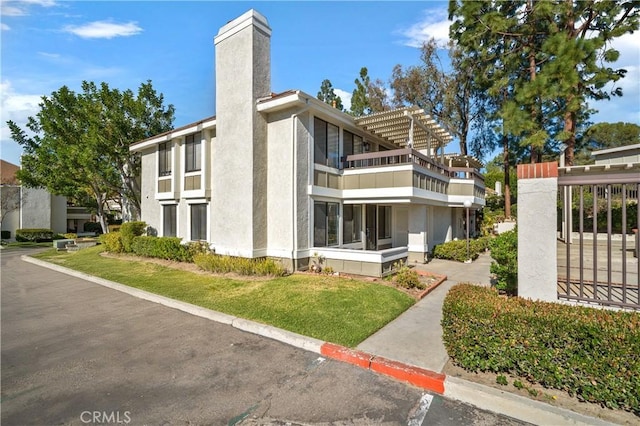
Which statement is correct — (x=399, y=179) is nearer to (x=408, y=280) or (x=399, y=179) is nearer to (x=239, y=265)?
(x=408, y=280)

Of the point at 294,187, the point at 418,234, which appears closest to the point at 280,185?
the point at 294,187

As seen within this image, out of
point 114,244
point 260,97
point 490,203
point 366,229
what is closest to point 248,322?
point 260,97

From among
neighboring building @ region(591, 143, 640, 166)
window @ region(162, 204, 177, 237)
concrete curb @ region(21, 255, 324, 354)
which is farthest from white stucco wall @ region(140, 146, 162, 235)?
neighboring building @ region(591, 143, 640, 166)

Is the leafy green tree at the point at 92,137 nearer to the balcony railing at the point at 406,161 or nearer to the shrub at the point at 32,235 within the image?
the shrub at the point at 32,235

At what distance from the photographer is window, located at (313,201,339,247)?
39.0 ft

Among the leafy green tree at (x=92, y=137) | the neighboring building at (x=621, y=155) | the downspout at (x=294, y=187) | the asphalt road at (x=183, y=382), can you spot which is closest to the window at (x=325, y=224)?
the downspout at (x=294, y=187)

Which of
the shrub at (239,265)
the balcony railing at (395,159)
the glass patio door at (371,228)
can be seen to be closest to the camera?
the shrub at (239,265)

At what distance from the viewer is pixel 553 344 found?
3.92m

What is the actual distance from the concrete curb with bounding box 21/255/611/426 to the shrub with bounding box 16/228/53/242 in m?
32.2

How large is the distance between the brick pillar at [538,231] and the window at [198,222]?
1212 centimetres

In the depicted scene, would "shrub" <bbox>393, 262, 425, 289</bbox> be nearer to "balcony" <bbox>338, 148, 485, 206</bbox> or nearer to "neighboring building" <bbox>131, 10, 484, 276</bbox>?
"neighboring building" <bbox>131, 10, 484, 276</bbox>

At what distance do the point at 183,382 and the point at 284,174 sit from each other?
25.5ft

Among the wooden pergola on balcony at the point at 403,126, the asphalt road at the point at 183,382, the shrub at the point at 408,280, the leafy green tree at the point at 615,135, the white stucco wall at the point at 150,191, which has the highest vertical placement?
the leafy green tree at the point at 615,135

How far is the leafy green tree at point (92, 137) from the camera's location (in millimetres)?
19891
